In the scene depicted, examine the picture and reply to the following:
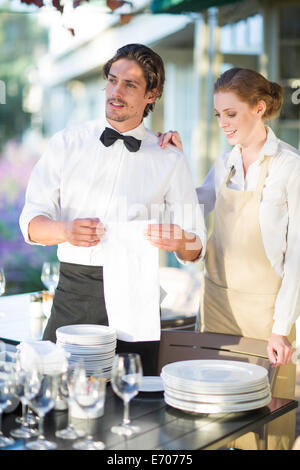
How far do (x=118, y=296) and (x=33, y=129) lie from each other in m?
21.6

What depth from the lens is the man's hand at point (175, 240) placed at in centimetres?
217

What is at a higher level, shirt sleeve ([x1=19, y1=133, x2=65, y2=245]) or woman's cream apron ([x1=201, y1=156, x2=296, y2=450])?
shirt sleeve ([x1=19, y1=133, x2=65, y2=245])

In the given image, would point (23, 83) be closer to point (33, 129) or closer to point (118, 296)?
point (33, 129)

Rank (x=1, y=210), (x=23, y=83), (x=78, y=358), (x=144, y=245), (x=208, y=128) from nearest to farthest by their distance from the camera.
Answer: (x=78, y=358) < (x=144, y=245) < (x=208, y=128) < (x=1, y=210) < (x=23, y=83)

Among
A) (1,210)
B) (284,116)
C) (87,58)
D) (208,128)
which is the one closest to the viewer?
(284,116)

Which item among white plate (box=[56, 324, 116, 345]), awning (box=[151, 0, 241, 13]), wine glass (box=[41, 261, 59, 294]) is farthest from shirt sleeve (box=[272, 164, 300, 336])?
awning (box=[151, 0, 241, 13])

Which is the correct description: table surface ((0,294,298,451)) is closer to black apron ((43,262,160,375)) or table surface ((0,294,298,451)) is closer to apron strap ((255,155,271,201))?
black apron ((43,262,160,375))

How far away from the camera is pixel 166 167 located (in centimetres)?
254

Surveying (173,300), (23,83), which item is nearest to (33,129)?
(23,83)

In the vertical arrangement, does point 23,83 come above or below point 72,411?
above

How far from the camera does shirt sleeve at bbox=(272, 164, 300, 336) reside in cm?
247

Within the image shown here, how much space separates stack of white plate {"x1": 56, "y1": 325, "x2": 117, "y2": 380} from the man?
0.26m

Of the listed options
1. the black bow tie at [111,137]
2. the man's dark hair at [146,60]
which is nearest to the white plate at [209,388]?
the black bow tie at [111,137]

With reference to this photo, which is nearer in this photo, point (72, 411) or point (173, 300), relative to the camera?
point (72, 411)
